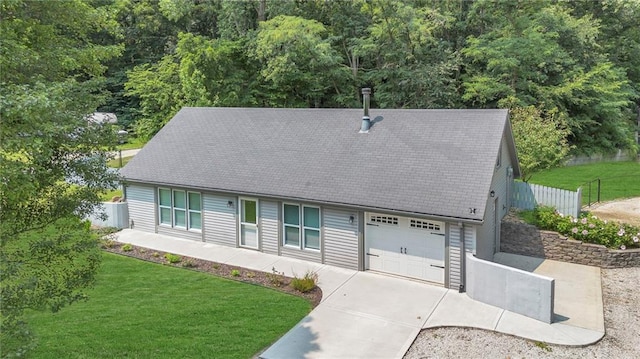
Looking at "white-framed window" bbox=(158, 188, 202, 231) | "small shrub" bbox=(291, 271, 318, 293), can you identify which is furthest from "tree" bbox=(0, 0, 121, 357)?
"white-framed window" bbox=(158, 188, 202, 231)

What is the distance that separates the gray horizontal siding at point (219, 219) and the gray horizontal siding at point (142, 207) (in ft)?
7.75

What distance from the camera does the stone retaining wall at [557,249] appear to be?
13945mm

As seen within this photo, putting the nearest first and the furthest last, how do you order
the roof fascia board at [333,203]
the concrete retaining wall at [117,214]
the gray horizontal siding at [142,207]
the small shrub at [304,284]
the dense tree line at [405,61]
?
1. the roof fascia board at [333,203]
2. the small shrub at [304,284]
3. the gray horizontal siding at [142,207]
4. the concrete retaining wall at [117,214]
5. the dense tree line at [405,61]

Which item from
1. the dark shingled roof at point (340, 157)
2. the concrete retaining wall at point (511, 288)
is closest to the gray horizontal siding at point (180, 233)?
the dark shingled roof at point (340, 157)

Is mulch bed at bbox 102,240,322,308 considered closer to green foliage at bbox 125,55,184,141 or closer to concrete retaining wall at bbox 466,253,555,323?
concrete retaining wall at bbox 466,253,555,323

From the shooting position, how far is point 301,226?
14789mm

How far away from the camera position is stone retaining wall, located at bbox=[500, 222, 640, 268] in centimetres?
1395

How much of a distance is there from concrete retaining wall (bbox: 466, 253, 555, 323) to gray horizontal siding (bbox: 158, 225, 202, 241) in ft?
30.2

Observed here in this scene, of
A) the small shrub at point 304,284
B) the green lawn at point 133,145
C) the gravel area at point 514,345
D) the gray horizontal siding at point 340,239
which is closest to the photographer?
the gravel area at point 514,345

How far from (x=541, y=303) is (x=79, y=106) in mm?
9910

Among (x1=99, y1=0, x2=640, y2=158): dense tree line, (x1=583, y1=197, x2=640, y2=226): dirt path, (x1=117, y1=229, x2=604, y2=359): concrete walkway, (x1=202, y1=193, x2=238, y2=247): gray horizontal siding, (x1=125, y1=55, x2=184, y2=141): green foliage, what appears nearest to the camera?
(x1=117, y1=229, x2=604, y2=359): concrete walkway

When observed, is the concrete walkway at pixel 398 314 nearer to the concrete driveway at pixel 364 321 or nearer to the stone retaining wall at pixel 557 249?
the concrete driveway at pixel 364 321

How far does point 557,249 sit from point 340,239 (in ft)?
21.6

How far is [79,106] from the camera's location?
7242 mm
